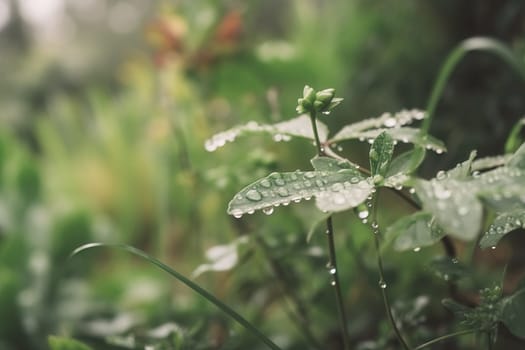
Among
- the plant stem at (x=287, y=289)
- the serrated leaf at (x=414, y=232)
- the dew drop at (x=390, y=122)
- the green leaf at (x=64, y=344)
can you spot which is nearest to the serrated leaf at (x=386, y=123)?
the dew drop at (x=390, y=122)

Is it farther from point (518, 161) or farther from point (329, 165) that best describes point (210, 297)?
point (518, 161)

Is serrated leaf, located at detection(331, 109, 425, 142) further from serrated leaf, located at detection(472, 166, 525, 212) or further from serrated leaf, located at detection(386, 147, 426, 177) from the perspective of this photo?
serrated leaf, located at detection(472, 166, 525, 212)

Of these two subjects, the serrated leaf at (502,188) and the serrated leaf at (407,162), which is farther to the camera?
the serrated leaf at (407,162)

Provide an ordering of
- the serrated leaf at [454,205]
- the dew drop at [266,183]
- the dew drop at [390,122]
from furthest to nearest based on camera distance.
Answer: the dew drop at [390,122] → the dew drop at [266,183] → the serrated leaf at [454,205]

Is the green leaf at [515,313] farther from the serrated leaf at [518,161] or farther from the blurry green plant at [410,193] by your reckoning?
the serrated leaf at [518,161]

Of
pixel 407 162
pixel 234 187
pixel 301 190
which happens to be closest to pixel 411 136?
pixel 407 162

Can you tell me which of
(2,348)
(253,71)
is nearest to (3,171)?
(2,348)
